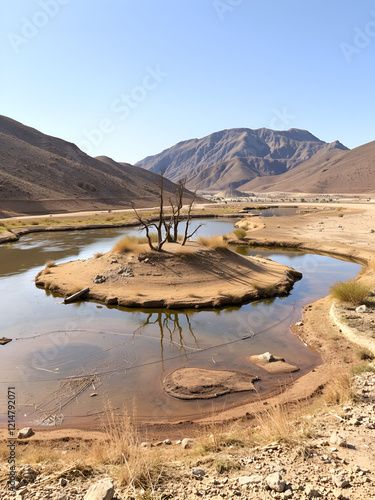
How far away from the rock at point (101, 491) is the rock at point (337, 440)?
300cm

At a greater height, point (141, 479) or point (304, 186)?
point (304, 186)

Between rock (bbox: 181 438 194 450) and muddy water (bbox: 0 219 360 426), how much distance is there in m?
1.12

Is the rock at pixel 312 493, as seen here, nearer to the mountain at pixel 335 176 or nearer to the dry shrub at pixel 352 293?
the dry shrub at pixel 352 293

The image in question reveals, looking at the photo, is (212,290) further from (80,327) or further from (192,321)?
(80,327)

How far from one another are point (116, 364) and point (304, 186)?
154267 millimetres

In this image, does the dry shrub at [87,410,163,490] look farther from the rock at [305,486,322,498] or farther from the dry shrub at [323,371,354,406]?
the dry shrub at [323,371,354,406]

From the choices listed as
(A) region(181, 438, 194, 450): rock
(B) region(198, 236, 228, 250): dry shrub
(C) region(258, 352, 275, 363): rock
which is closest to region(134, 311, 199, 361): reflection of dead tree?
(C) region(258, 352, 275, 363): rock

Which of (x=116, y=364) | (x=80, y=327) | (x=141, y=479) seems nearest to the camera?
(x=141, y=479)

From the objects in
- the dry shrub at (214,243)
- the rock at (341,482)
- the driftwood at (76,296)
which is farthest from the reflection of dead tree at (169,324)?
the rock at (341,482)

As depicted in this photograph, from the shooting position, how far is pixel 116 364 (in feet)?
30.0

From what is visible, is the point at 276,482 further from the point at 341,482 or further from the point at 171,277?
the point at 171,277

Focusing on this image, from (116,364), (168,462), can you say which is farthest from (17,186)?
(168,462)

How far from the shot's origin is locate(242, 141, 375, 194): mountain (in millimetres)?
129500

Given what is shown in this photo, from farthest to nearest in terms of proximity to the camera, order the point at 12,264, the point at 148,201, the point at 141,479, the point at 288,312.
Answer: the point at 148,201 → the point at 12,264 → the point at 288,312 → the point at 141,479
